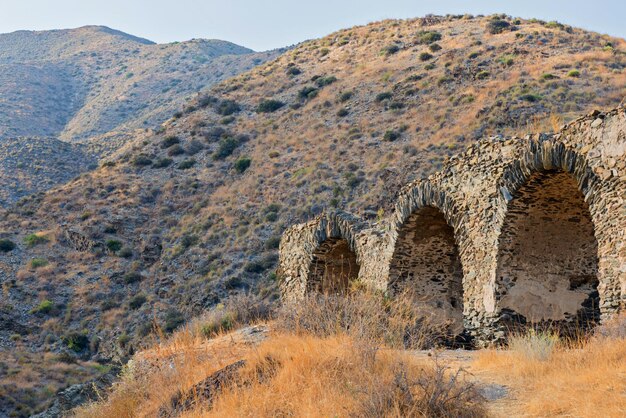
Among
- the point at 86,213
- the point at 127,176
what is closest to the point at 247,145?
the point at 127,176

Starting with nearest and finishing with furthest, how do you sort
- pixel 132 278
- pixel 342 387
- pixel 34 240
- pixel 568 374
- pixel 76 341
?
1. pixel 342 387
2. pixel 568 374
3. pixel 76 341
4. pixel 132 278
5. pixel 34 240

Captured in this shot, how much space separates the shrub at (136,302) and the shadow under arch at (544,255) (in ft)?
65.9

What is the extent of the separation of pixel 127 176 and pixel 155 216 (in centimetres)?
542

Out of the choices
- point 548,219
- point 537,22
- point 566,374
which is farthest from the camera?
point 537,22

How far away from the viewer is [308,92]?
42312mm

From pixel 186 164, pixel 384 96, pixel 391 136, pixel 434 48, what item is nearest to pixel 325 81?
pixel 384 96

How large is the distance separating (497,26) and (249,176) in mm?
20943

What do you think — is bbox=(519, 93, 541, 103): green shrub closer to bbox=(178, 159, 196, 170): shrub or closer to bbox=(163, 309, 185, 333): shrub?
bbox=(163, 309, 185, 333): shrub

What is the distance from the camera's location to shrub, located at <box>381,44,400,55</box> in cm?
A: 4525

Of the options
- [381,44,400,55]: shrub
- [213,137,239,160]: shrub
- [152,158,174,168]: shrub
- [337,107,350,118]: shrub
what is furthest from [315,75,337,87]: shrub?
[152,158,174,168]: shrub

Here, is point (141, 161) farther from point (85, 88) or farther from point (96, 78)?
point (96, 78)

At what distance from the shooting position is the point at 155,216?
114 ft

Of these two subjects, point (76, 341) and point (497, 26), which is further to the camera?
point (497, 26)

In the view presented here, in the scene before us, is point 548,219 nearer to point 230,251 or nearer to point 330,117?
point 230,251
